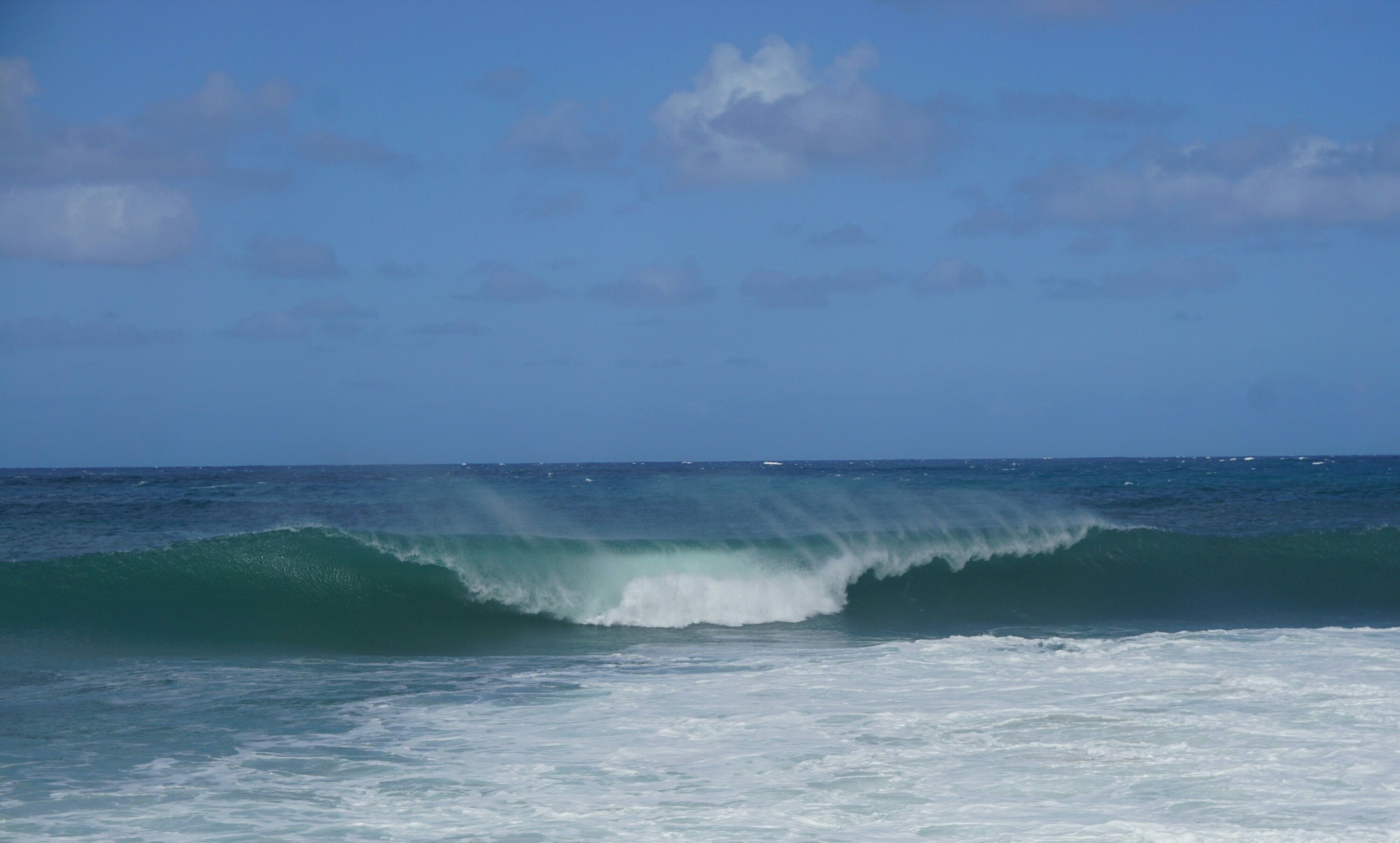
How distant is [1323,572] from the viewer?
17062 mm

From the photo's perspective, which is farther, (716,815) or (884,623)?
(884,623)

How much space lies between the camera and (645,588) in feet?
45.8

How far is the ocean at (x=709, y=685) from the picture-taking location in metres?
5.15

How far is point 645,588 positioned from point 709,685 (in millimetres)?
5718

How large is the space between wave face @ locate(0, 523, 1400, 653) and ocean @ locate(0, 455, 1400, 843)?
0.19ft

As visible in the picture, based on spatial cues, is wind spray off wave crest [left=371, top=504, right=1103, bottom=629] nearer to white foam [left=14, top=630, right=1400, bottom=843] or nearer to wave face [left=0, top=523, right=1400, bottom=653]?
wave face [left=0, top=523, right=1400, bottom=653]

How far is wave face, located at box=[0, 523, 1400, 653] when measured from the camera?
12.6m

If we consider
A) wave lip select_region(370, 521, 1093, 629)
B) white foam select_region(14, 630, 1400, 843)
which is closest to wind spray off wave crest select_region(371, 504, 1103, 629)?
wave lip select_region(370, 521, 1093, 629)

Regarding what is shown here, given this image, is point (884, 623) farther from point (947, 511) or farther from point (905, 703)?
point (947, 511)

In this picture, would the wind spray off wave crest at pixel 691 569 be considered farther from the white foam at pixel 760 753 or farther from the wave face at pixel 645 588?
the white foam at pixel 760 753

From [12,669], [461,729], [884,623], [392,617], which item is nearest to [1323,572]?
[884,623]

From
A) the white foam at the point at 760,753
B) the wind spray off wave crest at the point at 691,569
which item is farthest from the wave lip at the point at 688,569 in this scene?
the white foam at the point at 760,753

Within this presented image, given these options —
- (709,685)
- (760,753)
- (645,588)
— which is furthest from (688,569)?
(760,753)

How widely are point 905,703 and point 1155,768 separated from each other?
1.98m
